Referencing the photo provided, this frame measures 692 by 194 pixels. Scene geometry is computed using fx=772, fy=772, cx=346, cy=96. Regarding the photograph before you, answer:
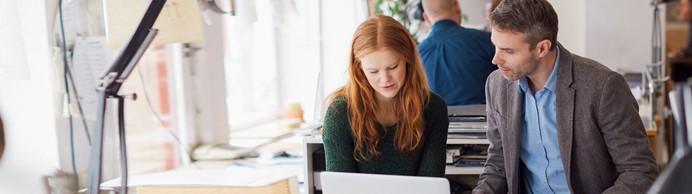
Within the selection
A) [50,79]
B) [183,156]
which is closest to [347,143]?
[50,79]

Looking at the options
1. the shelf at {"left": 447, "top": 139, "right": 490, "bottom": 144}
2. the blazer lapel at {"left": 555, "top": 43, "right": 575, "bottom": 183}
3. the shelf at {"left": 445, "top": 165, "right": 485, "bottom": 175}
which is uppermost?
the blazer lapel at {"left": 555, "top": 43, "right": 575, "bottom": 183}

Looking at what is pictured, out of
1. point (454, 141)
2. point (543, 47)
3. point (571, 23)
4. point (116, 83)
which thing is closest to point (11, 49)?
point (116, 83)

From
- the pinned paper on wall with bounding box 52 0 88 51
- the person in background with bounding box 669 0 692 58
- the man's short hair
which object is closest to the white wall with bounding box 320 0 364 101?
the person in background with bounding box 669 0 692 58

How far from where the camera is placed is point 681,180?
772 mm

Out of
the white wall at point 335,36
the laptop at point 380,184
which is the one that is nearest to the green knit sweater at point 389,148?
the laptop at point 380,184

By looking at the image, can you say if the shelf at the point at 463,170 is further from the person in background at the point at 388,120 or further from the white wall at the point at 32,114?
the white wall at the point at 32,114

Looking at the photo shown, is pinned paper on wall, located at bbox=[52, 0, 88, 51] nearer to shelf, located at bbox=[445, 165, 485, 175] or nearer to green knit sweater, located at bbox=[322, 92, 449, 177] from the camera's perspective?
green knit sweater, located at bbox=[322, 92, 449, 177]

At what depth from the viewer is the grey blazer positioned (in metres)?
1.89

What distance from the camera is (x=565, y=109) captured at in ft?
6.39

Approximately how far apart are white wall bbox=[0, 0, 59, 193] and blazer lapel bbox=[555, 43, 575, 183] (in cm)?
160

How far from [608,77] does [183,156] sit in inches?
101

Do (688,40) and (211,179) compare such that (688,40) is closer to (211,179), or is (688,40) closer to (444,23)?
(444,23)

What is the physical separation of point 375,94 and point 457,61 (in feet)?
4.41

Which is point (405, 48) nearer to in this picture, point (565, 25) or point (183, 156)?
point (183, 156)
